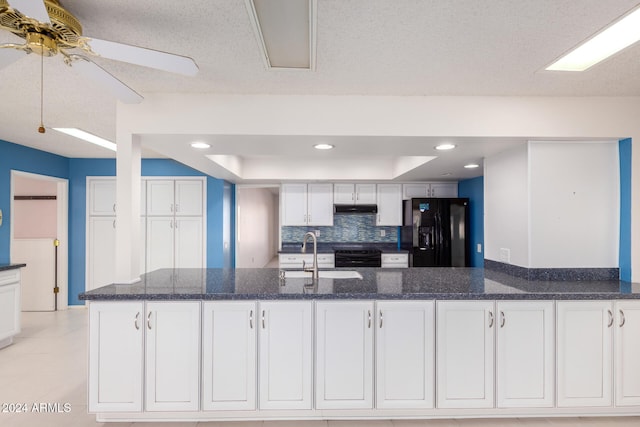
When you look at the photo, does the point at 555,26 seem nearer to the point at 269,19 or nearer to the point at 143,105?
the point at 269,19

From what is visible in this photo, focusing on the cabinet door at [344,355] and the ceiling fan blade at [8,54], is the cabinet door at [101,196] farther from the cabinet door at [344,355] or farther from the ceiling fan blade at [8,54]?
the cabinet door at [344,355]

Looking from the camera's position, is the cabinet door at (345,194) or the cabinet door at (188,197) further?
the cabinet door at (345,194)

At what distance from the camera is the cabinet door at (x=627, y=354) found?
2285mm

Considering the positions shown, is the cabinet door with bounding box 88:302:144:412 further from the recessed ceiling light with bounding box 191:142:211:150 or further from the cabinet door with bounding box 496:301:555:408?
the cabinet door with bounding box 496:301:555:408

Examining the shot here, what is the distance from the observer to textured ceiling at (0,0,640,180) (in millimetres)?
1521

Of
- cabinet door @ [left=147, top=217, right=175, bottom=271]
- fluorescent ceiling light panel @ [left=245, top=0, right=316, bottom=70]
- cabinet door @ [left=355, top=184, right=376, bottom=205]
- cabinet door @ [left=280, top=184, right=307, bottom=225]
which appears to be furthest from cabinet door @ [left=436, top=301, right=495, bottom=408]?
cabinet door @ [left=147, top=217, right=175, bottom=271]

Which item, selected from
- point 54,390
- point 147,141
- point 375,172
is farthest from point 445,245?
point 54,390

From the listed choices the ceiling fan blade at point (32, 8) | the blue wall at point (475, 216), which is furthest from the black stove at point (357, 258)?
the ceiling fan blade at point (32, 8)

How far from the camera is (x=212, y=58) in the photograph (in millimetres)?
1978

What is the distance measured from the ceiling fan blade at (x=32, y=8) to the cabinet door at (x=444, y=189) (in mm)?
5215

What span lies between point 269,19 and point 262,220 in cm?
760

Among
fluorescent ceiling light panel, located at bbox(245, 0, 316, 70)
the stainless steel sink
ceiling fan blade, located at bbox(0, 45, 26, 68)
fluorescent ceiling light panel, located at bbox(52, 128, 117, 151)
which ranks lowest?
the stainless steel sink

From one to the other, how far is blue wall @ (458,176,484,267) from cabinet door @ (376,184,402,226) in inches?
41.7

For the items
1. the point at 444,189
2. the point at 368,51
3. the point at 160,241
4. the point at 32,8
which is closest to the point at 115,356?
the point at 32,8
